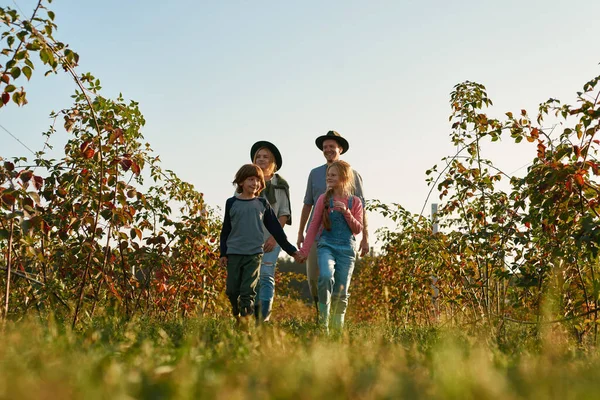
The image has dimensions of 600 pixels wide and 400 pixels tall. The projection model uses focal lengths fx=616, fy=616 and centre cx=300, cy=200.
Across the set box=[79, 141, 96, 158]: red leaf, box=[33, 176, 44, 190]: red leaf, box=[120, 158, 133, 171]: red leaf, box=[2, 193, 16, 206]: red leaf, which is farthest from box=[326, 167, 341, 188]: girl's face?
box=[2, 193, 16, 206]: red leaf

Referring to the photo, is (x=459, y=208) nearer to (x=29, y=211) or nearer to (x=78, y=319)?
(x=78, y=319)

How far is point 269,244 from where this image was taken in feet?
18.3

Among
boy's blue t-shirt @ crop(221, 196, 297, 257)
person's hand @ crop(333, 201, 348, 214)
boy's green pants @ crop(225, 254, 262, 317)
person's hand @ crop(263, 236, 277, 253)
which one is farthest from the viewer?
person's hand @ crop(263, 236, 277, 253)

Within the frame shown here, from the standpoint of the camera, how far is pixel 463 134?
6258mm

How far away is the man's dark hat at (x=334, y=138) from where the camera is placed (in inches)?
238

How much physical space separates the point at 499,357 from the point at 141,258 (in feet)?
14.2

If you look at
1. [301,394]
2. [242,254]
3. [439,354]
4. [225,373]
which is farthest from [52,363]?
[242,254]

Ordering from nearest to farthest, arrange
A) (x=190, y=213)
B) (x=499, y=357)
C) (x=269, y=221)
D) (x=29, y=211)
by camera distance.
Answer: (x=499, y=357), (x=29, y=211), (x=269, y=221), (x=190, y=213)

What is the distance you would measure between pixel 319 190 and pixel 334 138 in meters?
0.54

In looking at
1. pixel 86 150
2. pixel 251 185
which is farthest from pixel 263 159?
pixel 86 150

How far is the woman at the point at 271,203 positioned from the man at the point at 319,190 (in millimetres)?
204

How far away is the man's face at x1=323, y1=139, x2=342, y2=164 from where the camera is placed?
19.4 feet

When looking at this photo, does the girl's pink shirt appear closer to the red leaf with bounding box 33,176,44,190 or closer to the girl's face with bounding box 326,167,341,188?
the girl's face with bounding box 326,167,341,188

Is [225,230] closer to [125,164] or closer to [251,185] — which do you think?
[251,185]
